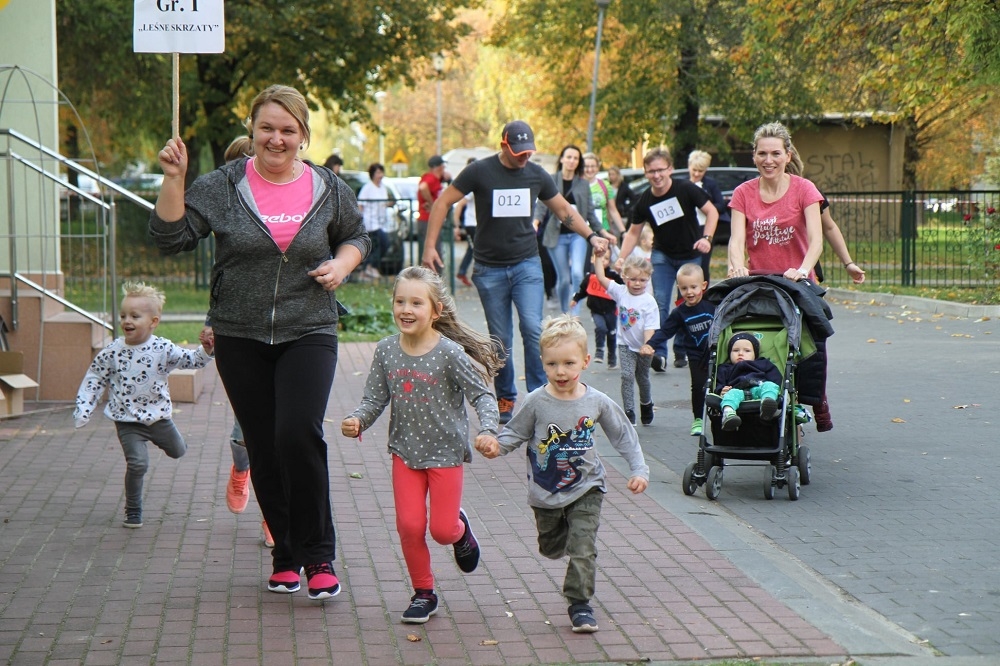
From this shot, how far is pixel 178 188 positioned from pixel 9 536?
101 inches

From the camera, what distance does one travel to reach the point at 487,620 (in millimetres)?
5305

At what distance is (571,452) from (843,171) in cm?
3297

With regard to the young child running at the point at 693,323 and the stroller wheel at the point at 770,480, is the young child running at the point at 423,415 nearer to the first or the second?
the stroller wheel at the point at 770,480

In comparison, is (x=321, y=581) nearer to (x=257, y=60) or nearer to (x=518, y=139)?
(x=518, y=139)

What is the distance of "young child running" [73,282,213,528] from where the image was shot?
269 inches

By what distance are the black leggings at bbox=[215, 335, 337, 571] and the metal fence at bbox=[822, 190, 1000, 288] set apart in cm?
1500

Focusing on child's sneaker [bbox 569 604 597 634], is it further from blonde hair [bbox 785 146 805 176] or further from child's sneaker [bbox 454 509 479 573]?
blonde hair [bbox 785 146 805 176]

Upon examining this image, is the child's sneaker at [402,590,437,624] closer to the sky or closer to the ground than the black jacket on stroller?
closer to the ground

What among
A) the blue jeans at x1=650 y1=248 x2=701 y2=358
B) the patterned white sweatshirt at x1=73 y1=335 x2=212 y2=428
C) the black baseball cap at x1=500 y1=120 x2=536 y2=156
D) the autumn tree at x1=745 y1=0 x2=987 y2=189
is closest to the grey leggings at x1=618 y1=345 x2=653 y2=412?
the blue jeans at x1=650 y1=248 x2=701 y2=358

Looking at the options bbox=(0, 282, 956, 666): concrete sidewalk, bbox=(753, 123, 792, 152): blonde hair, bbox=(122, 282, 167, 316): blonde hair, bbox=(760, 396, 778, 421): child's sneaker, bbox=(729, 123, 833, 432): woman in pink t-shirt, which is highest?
bbox=(753, 123, 792, 152): blonde hair

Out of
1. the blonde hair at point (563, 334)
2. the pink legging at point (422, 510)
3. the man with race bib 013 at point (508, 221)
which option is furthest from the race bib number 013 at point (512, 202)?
the pink legging at point (422, 510)

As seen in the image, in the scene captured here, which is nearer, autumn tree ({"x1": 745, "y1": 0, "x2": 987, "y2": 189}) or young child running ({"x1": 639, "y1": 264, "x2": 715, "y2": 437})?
young child running ({"x1": 639, "y1": 264, "x2": 715, "y2": 437})

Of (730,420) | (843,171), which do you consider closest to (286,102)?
(730,420)

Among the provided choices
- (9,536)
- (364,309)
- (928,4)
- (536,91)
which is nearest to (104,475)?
(9,536)
